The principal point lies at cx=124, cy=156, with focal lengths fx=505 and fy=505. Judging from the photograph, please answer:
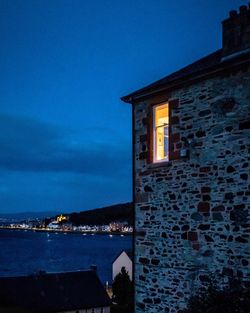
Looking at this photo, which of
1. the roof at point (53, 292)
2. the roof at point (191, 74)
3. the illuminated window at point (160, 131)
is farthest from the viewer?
the roof at point (53, 292)

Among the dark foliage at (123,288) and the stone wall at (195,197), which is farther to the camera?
the dark foliage at (123,288)

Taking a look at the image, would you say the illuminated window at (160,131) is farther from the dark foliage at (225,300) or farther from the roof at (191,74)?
the dark foliage at (225,300)

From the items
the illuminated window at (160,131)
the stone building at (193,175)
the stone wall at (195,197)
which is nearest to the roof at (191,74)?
the stone building at (193,175)

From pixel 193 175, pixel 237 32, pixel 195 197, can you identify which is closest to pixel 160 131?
pixel 193 175

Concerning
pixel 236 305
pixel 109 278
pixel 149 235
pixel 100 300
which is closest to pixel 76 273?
pixel 100 300

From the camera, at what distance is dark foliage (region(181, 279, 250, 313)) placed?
25.4ft

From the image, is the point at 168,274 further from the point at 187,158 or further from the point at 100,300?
the point at 100,300

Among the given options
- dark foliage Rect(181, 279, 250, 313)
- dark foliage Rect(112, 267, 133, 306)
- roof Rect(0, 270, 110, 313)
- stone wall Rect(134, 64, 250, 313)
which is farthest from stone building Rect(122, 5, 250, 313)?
roof Rect(0, 270, 110, 313)

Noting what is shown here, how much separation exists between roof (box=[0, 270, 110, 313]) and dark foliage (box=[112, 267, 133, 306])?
2.00 meters

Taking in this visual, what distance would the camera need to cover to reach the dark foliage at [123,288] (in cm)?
3763

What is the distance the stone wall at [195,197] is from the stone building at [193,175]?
0.06 feet

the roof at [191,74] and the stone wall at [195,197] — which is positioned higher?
the roof at [191,74]

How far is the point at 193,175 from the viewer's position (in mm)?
9719

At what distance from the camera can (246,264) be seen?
8.60 m
